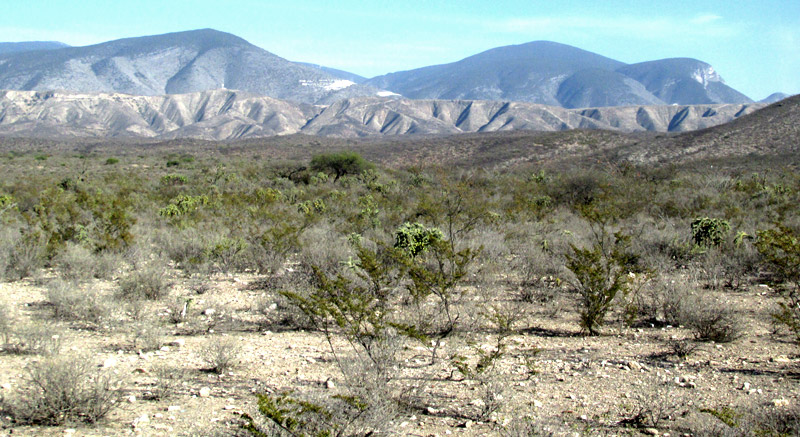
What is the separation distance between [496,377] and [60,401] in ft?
11.7

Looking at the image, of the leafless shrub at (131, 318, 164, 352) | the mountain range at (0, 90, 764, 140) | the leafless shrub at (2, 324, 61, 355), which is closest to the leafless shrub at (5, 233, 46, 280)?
the leafless shrub at (2, 324, 61, 355)

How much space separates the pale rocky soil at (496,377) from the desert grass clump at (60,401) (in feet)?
0.32

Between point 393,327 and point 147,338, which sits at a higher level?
point 393,327

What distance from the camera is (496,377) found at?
16.4 feet

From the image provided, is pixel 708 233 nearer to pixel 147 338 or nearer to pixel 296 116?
pixel 147 338

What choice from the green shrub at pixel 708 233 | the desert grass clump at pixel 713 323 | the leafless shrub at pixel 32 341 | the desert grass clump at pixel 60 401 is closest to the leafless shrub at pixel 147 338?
the leafless shrub at pixel 32 341

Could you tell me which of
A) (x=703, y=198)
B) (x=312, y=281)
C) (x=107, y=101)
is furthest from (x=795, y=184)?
(x=107, y=101)

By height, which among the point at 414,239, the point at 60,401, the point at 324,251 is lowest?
the point at 324,251

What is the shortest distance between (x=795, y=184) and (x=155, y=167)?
37688 mm

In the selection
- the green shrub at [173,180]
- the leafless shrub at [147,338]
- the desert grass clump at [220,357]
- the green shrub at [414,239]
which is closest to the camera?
the desert grass clump at [220,357]

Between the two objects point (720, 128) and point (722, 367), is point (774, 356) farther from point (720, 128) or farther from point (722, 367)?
point (720, 128)

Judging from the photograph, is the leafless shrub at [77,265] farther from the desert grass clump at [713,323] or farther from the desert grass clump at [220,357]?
the desert grass clump at [713,323]

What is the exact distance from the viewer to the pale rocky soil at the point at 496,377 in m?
4.39

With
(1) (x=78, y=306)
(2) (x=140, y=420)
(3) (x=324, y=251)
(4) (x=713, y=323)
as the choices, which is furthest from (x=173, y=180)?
(4) (x=713, y=323)
